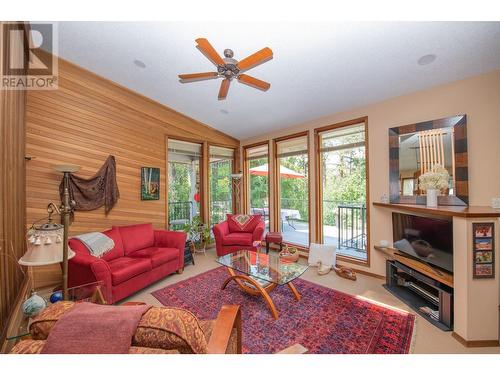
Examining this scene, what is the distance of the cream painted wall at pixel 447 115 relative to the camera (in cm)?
237

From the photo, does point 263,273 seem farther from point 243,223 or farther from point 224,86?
point 224,86

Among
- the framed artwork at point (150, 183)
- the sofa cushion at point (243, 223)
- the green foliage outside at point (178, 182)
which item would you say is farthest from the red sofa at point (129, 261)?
the sofa cushion at point (243, 223)

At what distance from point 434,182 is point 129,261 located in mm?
4069

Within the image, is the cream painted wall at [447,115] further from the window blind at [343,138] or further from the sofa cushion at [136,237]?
the sofa cushion at [136,237]

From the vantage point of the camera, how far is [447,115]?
265 cm

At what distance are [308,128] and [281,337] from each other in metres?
3.53

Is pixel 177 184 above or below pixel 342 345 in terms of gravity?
above

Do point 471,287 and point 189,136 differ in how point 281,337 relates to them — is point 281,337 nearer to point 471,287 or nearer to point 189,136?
point 471,287

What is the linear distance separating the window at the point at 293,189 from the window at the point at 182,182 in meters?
1.96

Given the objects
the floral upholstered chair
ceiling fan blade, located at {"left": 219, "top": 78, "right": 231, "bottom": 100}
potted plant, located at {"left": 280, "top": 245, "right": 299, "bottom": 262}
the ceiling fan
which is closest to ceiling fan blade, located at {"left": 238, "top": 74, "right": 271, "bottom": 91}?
the ceiling fan

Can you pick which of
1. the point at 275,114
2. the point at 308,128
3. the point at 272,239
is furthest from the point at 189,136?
the point at 272,239

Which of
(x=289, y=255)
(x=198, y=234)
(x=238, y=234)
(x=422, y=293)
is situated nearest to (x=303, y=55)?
(x=289, y=255)

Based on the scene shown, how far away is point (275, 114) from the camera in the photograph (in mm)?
3996

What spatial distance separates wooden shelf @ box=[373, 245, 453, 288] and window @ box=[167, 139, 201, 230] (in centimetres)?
380
